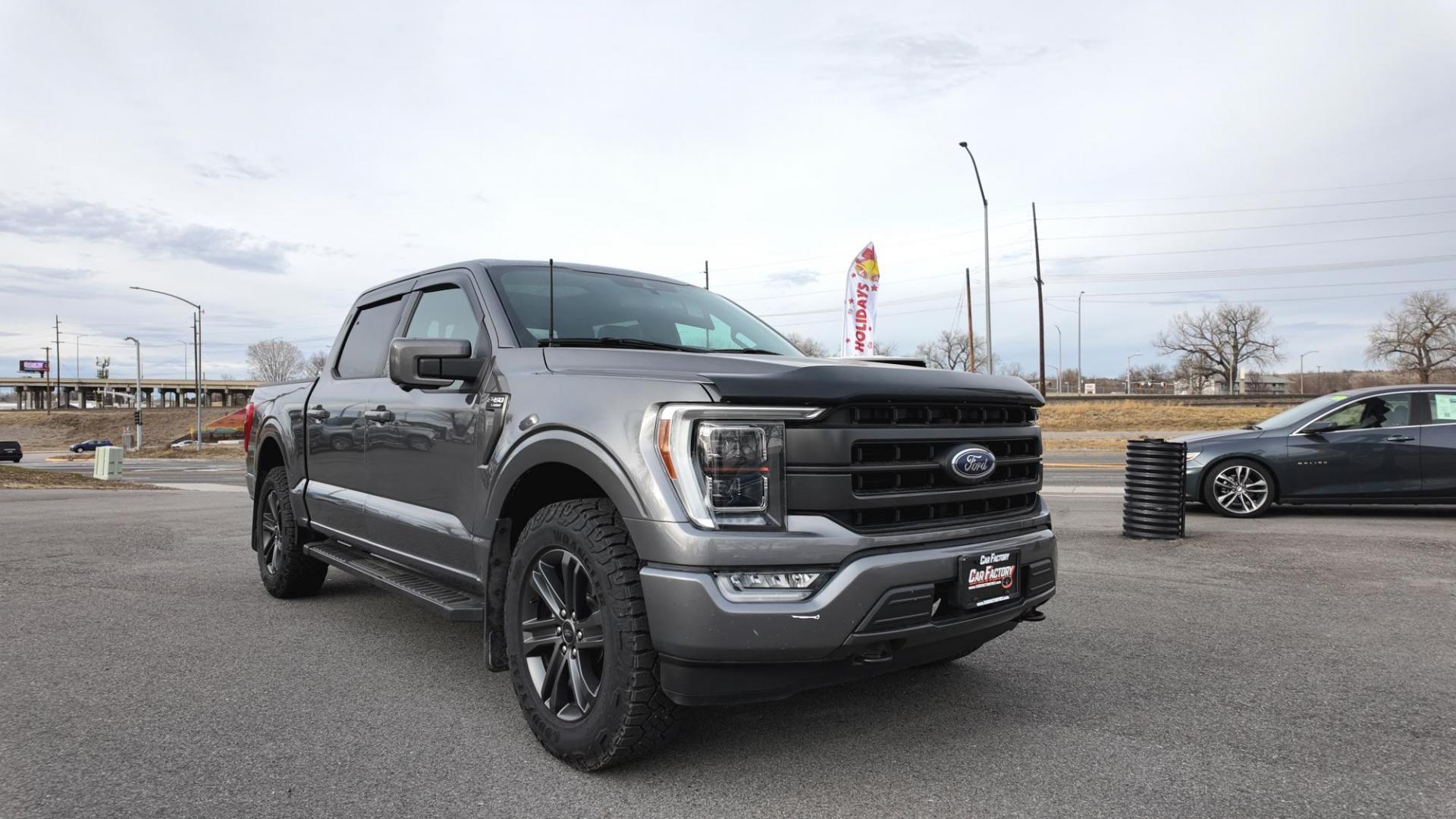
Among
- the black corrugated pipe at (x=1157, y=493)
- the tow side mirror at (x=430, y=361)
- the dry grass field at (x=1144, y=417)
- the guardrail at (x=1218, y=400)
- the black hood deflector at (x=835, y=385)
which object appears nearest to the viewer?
the black hood deflector at (x=835, y=385)

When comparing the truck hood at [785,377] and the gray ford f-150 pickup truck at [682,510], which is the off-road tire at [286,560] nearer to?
the gray ford f-150 pickup truck at [682,510]

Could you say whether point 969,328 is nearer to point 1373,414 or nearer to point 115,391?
point 1373,414

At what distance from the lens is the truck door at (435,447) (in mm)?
3693

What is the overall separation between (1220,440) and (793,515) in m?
8.57

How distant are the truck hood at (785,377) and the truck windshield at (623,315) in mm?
A: 402

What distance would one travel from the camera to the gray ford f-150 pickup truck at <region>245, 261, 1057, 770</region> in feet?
8.94

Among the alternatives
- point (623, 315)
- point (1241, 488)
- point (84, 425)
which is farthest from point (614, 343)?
point (84, 425)

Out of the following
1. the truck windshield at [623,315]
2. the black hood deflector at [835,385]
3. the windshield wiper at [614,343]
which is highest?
the truck windshield at [623,315]

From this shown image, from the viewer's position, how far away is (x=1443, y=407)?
918cm

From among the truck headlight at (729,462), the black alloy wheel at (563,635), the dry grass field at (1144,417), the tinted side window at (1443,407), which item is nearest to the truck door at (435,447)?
the black alloy wheel at (563,635)

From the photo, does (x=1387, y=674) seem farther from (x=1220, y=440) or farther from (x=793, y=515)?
(x=1220, y=440)

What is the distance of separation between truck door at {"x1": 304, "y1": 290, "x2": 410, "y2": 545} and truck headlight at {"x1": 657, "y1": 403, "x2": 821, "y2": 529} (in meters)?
2.34

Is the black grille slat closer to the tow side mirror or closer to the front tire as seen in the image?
the tow side mirror

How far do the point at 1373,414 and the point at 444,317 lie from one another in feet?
30.7
